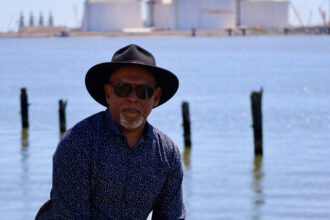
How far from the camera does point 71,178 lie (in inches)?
137

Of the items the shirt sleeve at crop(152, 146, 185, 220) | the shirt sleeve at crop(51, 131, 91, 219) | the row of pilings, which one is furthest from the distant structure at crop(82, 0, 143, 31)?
the shirt sleeve at crop(51, 131, 91, 219)

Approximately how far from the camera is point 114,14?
16738cm

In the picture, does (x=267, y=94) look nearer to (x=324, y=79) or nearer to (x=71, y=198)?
(x=324, y=79)

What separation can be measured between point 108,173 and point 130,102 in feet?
1.03

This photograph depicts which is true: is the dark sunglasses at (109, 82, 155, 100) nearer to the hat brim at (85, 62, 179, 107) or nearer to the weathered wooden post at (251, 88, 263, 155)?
the hat brim at (85, 62, 179, 107)

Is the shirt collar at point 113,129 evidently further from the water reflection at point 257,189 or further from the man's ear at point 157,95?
the water reflection at point 257,189

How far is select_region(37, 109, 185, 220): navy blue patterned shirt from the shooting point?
3471 millimetres

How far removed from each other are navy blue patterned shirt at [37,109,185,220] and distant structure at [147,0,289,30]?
159678 mm

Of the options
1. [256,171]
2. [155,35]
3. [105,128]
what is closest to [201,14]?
[155,35]

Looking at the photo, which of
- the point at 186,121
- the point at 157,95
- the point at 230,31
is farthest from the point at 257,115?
the point at 230,31

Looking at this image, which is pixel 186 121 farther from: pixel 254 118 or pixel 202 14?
pixel 202 14

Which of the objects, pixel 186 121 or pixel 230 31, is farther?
pixel 230 31

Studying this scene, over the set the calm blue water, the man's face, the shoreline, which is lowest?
the shoreline

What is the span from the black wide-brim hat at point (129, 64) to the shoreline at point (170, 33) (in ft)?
537
